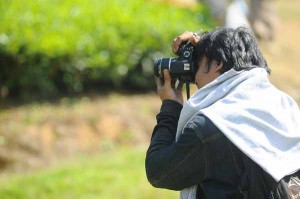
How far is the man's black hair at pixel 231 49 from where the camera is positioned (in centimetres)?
290

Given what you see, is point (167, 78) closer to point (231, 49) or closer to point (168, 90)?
point (168, 90)

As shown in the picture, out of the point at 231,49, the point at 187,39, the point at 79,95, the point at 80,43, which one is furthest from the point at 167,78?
the point at 79,95

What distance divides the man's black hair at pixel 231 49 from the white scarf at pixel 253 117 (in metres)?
0.06

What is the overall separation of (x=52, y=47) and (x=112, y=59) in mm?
801

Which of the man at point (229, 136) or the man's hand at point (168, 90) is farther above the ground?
the man's hand at point (168, 90)

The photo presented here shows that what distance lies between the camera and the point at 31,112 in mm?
7504

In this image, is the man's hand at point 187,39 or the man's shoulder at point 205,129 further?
the man's hand at point 187,39

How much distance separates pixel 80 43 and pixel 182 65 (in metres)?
4.72

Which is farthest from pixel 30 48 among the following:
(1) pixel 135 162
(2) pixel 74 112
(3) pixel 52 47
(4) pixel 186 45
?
(4) pixel 186 45

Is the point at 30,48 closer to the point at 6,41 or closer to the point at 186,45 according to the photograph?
the point at 6,41

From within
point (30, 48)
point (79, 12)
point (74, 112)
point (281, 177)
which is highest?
point (79, 12)

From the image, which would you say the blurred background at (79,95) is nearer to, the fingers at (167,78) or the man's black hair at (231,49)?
the fingers at (167,78)

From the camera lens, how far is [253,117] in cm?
279

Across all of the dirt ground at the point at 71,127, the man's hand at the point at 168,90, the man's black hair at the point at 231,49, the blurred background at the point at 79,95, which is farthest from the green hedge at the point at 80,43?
the man's black hair at the point at 231,49
